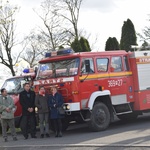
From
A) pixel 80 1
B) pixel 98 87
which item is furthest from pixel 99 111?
pixel 80 1

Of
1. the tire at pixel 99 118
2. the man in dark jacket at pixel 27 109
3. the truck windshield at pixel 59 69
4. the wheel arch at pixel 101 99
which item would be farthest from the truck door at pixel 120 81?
the man in dark jacket at pixel 27 109

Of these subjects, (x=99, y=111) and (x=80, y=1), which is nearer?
(x=99, y=111)

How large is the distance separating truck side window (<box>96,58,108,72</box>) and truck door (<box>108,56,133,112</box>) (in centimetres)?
24

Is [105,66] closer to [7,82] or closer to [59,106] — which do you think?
[59,106]

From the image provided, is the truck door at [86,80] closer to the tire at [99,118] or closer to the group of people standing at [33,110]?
the tire at [99,118]

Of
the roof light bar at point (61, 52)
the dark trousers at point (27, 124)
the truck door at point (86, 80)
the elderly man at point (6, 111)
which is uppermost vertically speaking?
the roof light bar at point (61, 52)

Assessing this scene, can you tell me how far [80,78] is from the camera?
537 inches

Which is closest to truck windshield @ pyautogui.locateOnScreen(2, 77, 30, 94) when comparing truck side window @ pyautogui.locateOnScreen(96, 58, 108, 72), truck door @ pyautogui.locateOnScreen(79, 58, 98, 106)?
truck door @ pyautogui.locateOnScreen(79, 58, 98, 106)

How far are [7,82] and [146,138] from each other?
729cm

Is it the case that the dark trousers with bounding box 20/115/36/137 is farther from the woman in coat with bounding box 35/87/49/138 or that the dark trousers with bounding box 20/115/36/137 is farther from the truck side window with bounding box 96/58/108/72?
the truck side window with bounding box 96/58/108/72

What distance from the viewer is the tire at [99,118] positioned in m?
13.9

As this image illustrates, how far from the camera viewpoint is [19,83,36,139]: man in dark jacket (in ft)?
45.1

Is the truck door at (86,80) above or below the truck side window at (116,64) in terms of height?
below

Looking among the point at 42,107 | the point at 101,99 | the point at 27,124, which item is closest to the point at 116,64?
the point at 101,99
